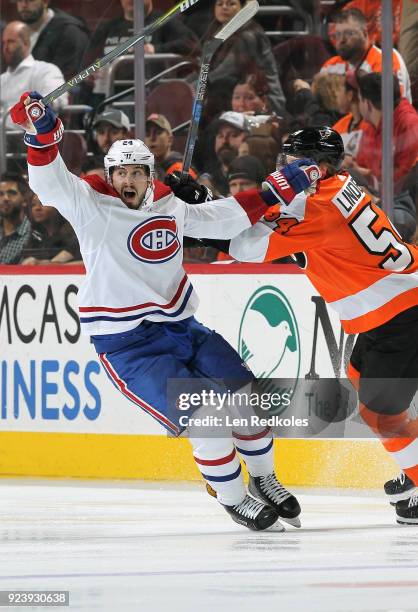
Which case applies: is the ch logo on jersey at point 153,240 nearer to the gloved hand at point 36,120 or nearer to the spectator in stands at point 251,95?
the gloved hand at point 36,120

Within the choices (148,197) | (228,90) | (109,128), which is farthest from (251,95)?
(148,197)

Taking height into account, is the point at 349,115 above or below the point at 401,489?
above

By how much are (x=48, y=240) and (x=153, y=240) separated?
7.15 ft

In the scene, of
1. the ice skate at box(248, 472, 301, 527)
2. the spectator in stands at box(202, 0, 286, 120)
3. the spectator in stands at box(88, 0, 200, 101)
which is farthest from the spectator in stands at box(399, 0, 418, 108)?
the ice skate at box(248, 472, 301, 527)

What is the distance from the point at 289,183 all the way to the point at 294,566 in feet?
4.40

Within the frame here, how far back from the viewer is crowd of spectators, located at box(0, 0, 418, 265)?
6172 mm

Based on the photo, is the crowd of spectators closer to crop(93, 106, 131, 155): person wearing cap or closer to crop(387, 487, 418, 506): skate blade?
crop(93, 106, 131, 155): person wearing cap

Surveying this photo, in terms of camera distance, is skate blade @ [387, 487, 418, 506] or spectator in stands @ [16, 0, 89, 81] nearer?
skate blade @ [387, 487, 418, 506]

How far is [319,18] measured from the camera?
20.6 ft

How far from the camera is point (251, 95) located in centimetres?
643

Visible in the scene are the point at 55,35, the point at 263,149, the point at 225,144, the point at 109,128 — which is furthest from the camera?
the point at 55,35

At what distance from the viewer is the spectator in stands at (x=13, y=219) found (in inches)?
270

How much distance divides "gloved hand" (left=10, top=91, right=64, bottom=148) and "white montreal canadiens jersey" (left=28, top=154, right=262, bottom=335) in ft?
0.49

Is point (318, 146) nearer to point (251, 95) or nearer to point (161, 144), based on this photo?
point (251, 95)
